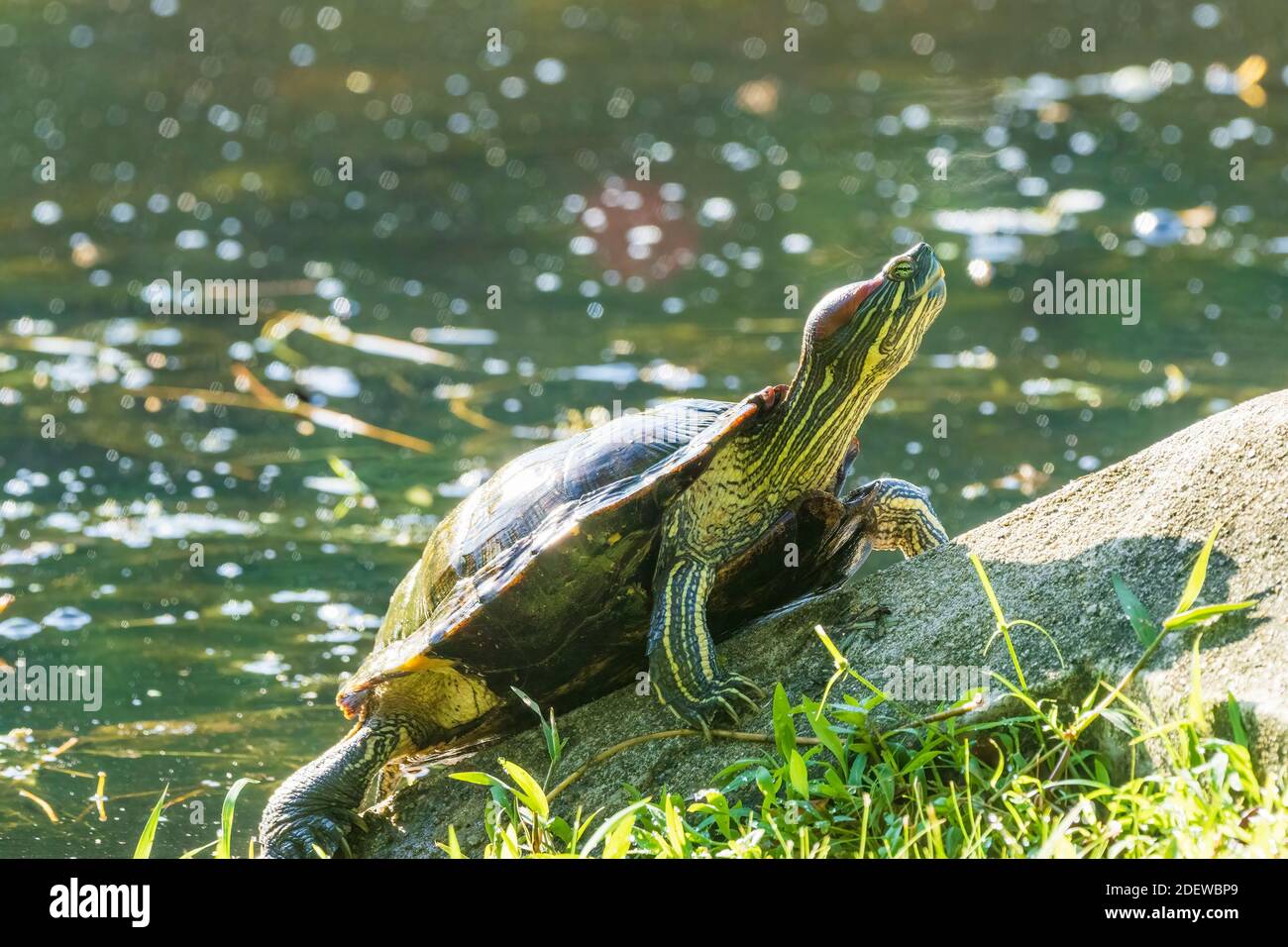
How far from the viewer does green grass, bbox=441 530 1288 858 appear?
106 inches

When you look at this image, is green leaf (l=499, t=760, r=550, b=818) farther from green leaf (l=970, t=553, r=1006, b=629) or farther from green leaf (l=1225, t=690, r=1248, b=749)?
green leaf (l=1225, t=690, r=1248, b=749)

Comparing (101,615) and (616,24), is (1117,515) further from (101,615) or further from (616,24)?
(616,24)

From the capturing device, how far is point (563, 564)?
3.53 meters

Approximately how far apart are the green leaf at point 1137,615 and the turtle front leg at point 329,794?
Result: 5.77 feet

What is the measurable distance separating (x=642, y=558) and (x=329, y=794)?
0.96m

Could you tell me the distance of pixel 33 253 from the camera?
9.59m

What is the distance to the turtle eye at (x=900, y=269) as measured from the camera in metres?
3.61

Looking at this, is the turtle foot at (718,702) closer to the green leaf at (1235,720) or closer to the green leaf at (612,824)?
the green leaf at (612,824)

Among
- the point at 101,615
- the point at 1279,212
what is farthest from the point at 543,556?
the point at 1279,212

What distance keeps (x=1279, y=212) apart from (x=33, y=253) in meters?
7.74
